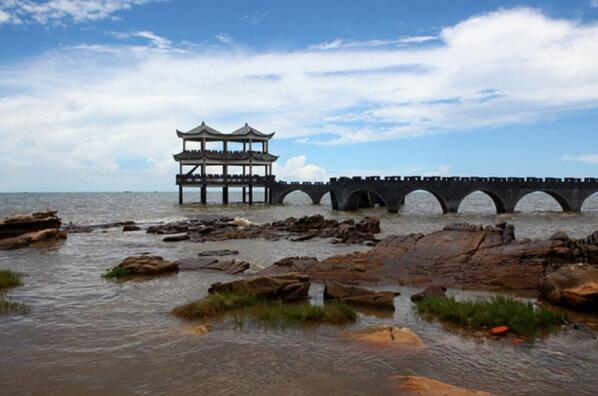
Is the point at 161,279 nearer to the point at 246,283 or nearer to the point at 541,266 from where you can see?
the point at 246,283

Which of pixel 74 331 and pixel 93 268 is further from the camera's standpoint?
pixel 93 268

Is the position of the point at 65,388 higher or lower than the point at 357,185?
lower

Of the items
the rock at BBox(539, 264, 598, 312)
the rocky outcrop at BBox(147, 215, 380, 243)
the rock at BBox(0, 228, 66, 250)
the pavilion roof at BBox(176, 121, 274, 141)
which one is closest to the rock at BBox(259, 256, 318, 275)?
the rock at BBox(539, 264, 598, 312)

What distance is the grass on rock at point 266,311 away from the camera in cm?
923

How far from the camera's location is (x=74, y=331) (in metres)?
8.70

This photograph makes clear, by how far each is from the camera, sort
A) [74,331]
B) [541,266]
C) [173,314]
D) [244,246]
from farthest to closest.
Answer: [244,246]
[541,266]
[173,314]
[74,331]

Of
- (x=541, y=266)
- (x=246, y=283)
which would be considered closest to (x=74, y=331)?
(x=246, y=283)

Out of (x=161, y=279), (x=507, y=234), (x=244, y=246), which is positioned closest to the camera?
(x=161, y=279)

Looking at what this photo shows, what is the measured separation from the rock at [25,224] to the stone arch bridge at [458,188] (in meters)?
31.8

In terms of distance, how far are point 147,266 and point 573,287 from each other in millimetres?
11412

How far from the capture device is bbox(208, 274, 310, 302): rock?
10.9 metres

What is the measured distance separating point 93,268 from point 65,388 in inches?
435

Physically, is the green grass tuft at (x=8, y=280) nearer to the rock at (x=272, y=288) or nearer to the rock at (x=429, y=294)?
the rock at (x=272, y=288)

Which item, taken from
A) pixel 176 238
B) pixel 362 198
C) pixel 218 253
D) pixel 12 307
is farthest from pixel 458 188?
pixel 12 307
